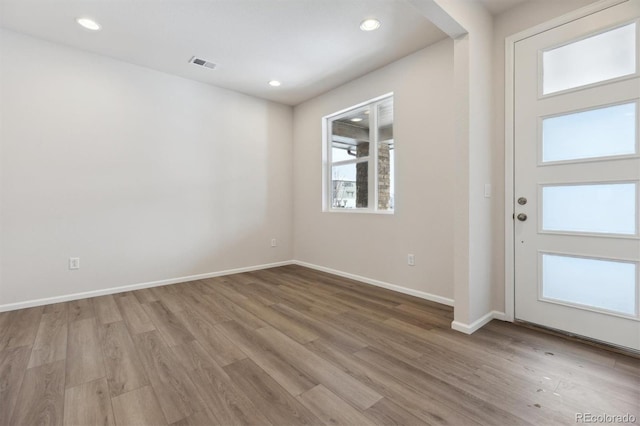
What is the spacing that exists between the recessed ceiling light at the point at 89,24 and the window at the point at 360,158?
8.99 feet

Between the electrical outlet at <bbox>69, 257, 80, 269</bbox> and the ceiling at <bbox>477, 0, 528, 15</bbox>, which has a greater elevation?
the ceiling at <bbox>477, 0, 528, 15</bbox>

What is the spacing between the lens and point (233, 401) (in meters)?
1.46

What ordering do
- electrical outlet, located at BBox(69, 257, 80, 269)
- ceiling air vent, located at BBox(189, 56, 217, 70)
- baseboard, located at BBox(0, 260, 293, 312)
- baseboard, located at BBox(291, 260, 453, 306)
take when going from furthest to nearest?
ceiling air vent, located at BBox(189, 56, 217, 70) → electrical outlet, located at BBox(69, 257, 80, 269) → baseboard, located at BBox(291, 260, 453, 306) → baseboard, located at BBox(0, 260, 293, 312)

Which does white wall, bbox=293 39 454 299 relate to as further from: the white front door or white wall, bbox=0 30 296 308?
white wall, bbox=0 30 296 308

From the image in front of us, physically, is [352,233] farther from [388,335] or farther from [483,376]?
[483,376]

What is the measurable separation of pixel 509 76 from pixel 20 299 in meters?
4.96

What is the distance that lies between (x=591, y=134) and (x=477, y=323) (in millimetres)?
1625

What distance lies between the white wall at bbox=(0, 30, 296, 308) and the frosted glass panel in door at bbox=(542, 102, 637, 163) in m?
3.55

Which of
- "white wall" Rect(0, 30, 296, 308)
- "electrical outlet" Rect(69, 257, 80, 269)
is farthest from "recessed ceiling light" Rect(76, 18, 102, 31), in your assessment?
"electrical outlet" Rect(69, 257, 80, 269)

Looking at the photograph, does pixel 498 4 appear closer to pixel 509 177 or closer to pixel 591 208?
pixel 509 177

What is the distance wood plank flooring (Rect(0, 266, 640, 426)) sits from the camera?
1.38 meters

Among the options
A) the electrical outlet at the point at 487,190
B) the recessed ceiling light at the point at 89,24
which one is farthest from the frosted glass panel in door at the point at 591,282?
the recessed ceiling light at the point at 89,24

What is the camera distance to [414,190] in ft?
10.3

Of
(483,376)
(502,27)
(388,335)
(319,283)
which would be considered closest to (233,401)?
(388,335)
